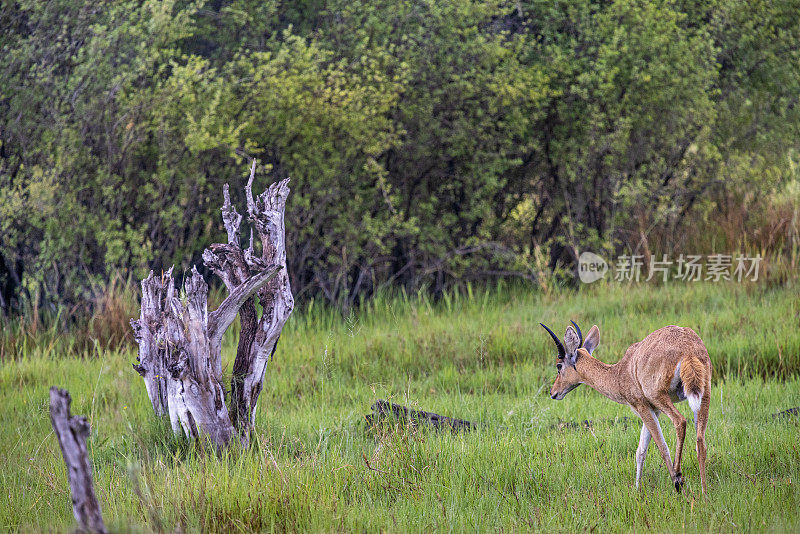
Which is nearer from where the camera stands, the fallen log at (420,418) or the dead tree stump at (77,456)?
the dead tree stump at (77,456)

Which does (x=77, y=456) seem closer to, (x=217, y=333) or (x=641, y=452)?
(x=217, y=333)

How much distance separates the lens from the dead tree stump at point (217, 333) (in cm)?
573

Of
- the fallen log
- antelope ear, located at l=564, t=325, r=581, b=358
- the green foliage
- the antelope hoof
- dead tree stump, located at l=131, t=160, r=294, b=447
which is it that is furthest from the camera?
the green foliage

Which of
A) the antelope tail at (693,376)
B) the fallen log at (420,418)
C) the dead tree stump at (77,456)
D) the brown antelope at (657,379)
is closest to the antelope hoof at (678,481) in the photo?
the brown antelope at (657,379)

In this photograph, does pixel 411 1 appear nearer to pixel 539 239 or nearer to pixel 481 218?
pixel 481 218

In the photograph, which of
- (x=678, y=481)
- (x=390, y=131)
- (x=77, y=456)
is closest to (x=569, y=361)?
(x=678, y=481)

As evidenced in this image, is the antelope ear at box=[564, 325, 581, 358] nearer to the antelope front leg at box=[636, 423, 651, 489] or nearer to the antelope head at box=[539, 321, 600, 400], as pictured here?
the antelope head at box=[539, 321, 600, 400]

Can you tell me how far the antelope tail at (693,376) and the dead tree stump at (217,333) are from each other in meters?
2.64

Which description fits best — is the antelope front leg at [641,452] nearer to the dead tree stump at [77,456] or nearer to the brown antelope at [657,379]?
the brown antelope at [657,379]

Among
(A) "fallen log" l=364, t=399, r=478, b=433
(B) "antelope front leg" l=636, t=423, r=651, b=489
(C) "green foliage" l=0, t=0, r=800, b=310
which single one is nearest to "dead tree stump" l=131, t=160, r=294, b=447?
(A) "fallen log" l=364, t=399, r=478, b=433

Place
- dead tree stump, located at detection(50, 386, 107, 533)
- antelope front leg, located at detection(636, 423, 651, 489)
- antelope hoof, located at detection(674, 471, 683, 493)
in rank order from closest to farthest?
dead tree stump, located at detection(50, 386, 107, 533) < antelope hoof, located at detection(674, 471, 683, 493) < antelope front leg, located at detection(636, 423, 651, 489)

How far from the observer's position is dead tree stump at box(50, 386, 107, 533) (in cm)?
290

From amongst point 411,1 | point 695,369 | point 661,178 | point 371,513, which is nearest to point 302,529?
point 371,513

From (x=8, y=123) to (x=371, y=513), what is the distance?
8.16 metres
